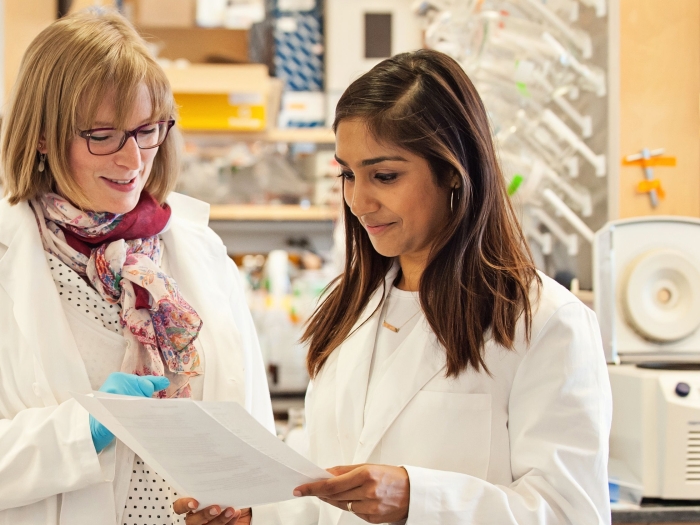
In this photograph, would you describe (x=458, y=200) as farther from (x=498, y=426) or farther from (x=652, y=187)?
(x=652, y=187)

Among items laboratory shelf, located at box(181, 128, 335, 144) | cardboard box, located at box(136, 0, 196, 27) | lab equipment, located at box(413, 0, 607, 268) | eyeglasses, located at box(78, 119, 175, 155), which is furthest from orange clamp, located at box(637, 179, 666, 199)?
cardboard box, located at box(136, 0, 196, 27)


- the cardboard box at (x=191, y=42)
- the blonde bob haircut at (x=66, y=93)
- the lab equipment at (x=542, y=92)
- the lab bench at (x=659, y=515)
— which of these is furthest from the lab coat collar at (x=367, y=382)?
the cardboard box at (x=191, y=42)

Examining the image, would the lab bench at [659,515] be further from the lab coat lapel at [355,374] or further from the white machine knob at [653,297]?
the lab coat lapel at [355,374]

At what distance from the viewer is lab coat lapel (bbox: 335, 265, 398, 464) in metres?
1.39

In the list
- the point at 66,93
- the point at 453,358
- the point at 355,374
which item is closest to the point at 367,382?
the point at 355,374

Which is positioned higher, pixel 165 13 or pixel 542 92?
pixel 165 13

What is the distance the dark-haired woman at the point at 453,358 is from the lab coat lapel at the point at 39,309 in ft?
1.57

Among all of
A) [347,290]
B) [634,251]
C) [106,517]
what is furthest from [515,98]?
[106,517]

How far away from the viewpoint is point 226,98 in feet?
13.6

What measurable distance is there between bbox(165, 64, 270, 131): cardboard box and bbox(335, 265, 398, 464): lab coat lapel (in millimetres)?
2730

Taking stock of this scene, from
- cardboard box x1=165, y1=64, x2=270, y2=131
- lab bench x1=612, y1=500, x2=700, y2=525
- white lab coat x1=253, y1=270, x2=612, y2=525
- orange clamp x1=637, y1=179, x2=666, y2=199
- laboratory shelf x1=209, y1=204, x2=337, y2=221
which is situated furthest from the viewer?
laboratory shelf x1=209, y1=204, x2=337, y2=221

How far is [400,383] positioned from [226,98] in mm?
3077

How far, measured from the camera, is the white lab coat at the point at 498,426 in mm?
1202

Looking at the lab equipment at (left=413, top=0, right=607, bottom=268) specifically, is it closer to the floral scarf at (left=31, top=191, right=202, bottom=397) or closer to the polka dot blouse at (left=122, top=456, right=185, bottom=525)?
the floral scarf at (left=31, top=191, right=202, bottom=397)
